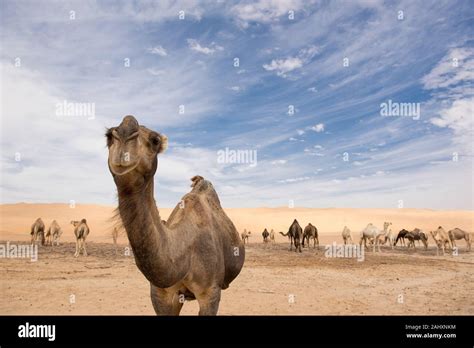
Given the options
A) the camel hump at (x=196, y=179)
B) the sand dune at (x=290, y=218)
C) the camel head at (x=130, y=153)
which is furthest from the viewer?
the sand dune at (x=290, y=218)

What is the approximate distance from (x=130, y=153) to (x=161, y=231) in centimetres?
104

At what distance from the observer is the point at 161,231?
13.1 ft

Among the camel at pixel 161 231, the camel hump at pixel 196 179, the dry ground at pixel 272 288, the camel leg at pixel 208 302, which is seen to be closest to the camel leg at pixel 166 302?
the camel at pixel 161 231

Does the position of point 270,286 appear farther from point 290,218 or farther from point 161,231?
point 290,218

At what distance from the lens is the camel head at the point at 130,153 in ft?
10.6

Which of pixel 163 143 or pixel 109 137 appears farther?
pixel 163 143

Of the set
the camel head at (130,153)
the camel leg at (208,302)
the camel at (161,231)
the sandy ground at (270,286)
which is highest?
the camel head at (130,153)

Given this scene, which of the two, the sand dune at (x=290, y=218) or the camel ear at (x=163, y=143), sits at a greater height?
the camel ear at (x=163, y=143)

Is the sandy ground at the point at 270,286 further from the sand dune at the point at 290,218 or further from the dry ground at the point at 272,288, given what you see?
the sand dune at the point at 290,218

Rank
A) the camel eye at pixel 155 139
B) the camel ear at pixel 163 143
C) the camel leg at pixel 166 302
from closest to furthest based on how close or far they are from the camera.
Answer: the camel eye at pixel 155 139 < the camel ear at pixel 163 143 < the camel leg at pixel 166 302

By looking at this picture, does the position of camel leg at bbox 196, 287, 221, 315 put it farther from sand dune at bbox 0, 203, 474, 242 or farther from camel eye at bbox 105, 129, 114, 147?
sand dune at bbox 0, 203, 474, 242

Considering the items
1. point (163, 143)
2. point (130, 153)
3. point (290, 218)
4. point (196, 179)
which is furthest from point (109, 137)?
point (290, 218)

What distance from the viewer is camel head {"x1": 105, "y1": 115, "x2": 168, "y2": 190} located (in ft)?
10.6
